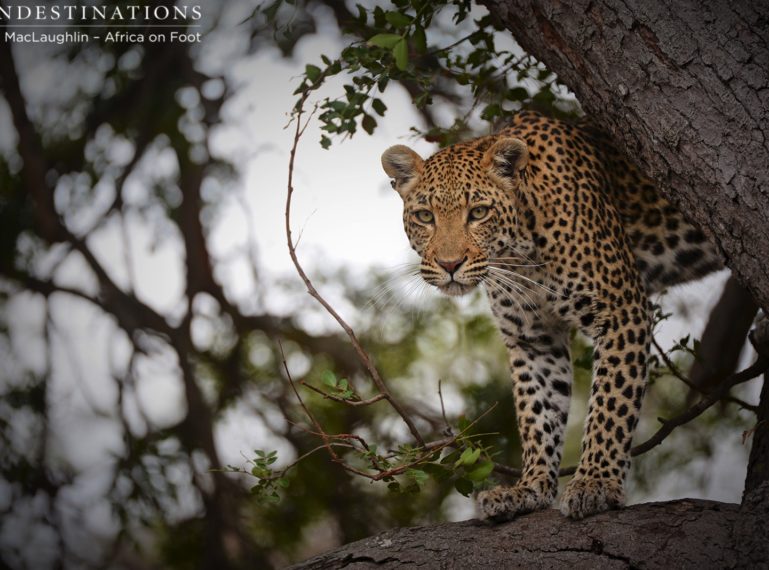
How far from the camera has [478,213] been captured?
19.4 feet

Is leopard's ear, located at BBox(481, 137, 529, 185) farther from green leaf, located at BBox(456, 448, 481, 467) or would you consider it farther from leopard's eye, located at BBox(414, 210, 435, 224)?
green leaf, located at BBox(456, 448, 481, 467)

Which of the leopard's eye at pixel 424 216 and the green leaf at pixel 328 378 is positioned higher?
the leopard's eye at pixel 424 216

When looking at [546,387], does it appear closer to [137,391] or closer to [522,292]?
[522,292]

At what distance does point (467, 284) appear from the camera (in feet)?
18.9

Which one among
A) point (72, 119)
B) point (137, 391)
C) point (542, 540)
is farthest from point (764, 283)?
point (72, 119)

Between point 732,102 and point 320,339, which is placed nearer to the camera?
point 732,102

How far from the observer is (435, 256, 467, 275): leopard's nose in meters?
5.71

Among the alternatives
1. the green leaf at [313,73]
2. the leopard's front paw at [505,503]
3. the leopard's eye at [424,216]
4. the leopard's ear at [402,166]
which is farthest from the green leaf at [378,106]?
the leopard's front paw at [505,503]

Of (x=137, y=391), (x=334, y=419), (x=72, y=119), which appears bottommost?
(x=334, y=419)

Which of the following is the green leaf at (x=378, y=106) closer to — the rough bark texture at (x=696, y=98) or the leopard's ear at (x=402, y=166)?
the leopard's ear at (x=402, y=166)

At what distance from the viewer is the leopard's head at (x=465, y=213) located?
577cm

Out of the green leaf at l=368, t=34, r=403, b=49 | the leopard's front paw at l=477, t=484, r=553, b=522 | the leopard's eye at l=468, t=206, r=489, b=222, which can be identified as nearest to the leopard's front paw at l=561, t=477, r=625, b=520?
the leopard's front paw at l=477, t=484, r=553, b=522

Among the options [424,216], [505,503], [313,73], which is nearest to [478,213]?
[424,216]

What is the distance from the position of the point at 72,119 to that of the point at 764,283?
705 centimetres
